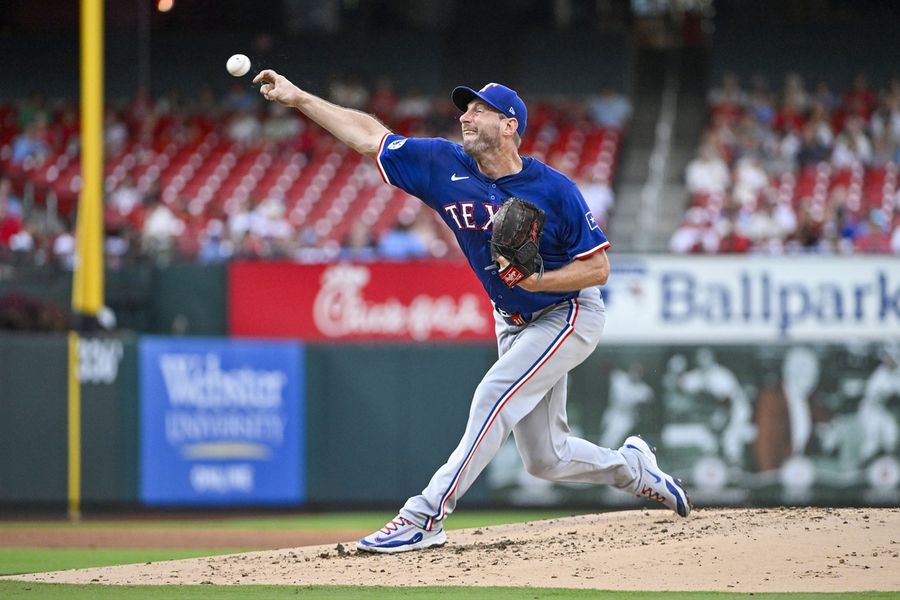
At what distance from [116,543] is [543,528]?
4.20 metres

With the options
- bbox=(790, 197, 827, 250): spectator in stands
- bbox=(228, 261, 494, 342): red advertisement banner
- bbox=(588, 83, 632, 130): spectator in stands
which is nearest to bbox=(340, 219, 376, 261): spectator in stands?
bbox=(228, 261, 494, 342): red advertisement banner

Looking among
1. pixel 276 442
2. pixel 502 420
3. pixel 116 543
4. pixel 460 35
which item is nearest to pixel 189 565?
pixel 502 420

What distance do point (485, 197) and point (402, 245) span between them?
9159mm

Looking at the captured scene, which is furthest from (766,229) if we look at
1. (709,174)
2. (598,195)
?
(598,195)

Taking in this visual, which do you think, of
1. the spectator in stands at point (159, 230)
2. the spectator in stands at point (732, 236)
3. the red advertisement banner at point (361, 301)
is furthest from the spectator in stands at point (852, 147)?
the spectator in stands at point (159, 230)

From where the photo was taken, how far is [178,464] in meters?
13.3

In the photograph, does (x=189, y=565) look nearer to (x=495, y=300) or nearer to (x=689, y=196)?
(x=495, y=300)

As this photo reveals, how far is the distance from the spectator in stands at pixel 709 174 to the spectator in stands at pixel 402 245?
358cm

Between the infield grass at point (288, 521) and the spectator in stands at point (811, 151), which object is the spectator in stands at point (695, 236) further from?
the infield grass at point (288, 521)

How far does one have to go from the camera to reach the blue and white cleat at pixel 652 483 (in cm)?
712

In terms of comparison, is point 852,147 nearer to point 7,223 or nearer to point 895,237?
point 895,237

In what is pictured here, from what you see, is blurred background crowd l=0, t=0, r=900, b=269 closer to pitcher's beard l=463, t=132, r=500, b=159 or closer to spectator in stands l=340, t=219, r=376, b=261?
spectator in stands l=340, t=219, r=376, b=261

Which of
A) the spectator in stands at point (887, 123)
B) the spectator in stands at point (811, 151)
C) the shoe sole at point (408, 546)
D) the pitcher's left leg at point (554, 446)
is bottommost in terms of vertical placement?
the shoe sole at point (408, 546)

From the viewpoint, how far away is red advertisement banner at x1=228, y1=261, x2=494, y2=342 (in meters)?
15.2
